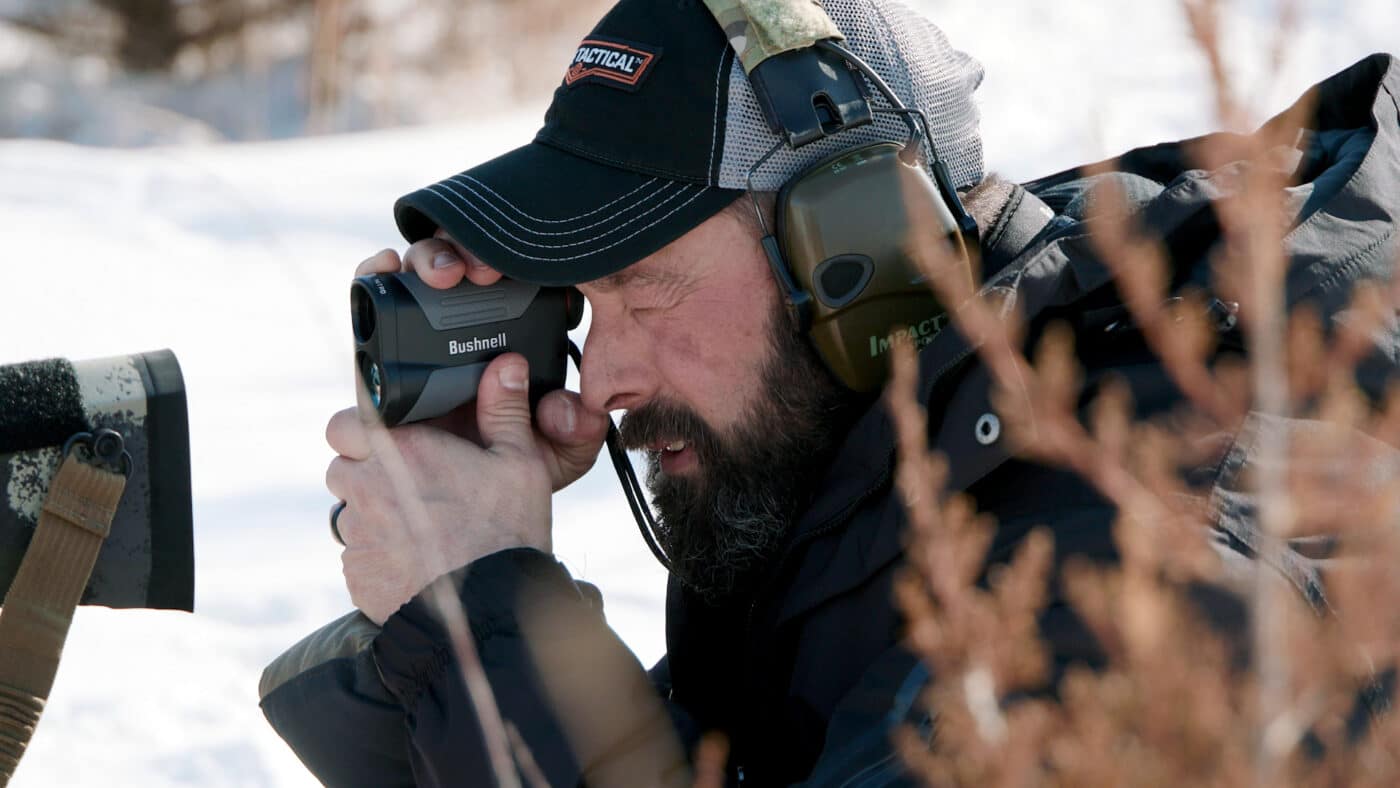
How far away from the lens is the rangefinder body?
65.0 inches

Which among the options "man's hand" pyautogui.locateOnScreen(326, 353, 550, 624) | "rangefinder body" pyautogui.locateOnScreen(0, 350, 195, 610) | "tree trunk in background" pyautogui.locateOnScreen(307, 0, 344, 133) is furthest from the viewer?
"tree trunk in background" pyautogui.locateOnScreen(307, 0, 344, 133)

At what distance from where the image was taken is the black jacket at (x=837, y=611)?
1.45m

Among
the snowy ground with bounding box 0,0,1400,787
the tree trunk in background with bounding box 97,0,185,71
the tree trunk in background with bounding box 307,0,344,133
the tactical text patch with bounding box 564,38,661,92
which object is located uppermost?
the tree trunk in background with bounding box 97,0,185,71

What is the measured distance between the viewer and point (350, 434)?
6.05 ft

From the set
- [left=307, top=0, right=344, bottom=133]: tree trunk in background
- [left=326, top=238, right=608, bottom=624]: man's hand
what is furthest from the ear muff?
[left=307, top=0, right=344, bottom=133]: tree trunk in background

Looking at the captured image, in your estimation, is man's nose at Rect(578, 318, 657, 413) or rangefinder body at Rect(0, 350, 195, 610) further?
man's nose at Rect(578, 318, 657, 413)

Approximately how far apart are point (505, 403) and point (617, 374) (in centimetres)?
14

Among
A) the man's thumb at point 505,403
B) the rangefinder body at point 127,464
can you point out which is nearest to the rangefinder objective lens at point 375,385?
the man's thumb at point 505,403

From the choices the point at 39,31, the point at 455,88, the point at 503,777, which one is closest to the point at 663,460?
the point at 503,777

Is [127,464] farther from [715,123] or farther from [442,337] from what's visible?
[715,123]

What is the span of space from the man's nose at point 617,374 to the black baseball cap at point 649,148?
12cm

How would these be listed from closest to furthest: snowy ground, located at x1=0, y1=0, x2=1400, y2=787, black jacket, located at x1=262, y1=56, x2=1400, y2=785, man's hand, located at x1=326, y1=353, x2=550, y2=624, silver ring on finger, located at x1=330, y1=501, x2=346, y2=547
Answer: black jacket, located at x1=262, y1=56, x2=1400, y2=785 < man's hand, located at x1=326, y1=353, x2=550, y2=624 < silver ring on finger, located at x1=330, y1=501, x2=346, y2=547 < snowy ground, located at x1=0, y1=0, x2=1400, y2=787

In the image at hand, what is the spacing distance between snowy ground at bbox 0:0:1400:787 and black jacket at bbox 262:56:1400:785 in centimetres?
18

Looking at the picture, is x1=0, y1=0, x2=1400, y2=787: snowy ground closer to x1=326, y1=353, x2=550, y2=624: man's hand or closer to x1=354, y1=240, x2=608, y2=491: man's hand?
x1=354, y1=240, x2=608, y2=491: man's hand
